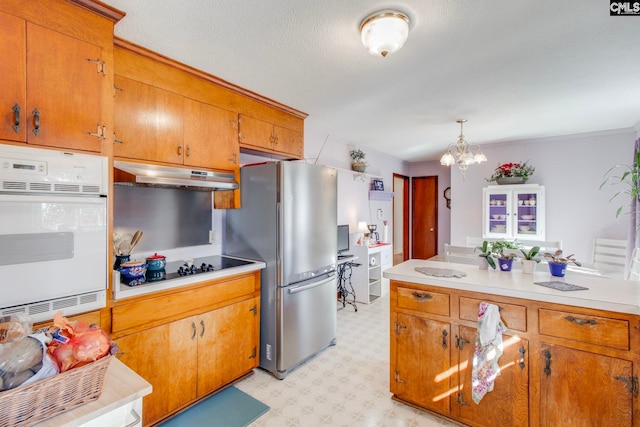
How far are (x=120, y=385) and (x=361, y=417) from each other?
1616 mm

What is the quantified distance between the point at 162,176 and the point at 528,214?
5007 millimetres

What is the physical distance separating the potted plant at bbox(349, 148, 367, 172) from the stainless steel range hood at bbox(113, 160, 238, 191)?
2.78 m

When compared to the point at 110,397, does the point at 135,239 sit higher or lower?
higher

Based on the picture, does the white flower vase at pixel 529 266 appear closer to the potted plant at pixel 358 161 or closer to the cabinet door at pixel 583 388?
the cabinet door at pixel 583 388

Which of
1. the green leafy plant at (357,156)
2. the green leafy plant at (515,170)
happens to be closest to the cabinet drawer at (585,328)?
the green leafy plant at (357,156)

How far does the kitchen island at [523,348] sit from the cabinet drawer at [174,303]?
1.19m

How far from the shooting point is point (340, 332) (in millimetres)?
3391

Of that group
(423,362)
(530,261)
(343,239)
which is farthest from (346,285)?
(530,261)

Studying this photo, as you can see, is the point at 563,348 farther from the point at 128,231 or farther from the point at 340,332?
the point at 128,231

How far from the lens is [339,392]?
2.29 m

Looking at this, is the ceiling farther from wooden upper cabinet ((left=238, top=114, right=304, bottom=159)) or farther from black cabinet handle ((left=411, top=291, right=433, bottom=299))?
black cabinet handle ((left=411, top=291, right=433, bottom=299))

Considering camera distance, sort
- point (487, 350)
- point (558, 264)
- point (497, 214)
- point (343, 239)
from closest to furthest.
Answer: point (487, 350) < point (558, 264) < point (343, 239) < point (497, 214)

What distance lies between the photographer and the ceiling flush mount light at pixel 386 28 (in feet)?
5.26

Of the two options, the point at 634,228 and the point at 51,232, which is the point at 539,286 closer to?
the point at 51,232
